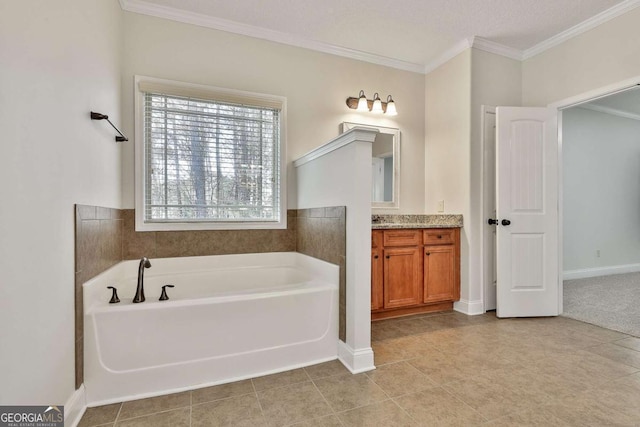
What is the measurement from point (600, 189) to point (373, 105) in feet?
13.5

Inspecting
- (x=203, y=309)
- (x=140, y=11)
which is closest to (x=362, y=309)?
(x=203, y=309)

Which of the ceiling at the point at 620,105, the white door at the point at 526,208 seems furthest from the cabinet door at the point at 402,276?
the ceiling at the point at 620,105

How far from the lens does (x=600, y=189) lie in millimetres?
4875

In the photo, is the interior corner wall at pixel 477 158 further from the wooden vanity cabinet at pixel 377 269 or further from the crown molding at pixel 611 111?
the crown molding at pixel 611 111

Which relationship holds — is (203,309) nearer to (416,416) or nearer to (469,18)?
(416,416)

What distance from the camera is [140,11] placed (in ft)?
8.51

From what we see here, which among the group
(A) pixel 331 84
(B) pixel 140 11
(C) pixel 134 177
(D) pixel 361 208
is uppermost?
(B) pixel 140 11

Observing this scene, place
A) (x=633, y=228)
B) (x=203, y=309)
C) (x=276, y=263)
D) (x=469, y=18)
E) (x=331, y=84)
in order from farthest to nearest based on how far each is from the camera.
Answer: (x=633, y=228), (x=331, y=84), (x=276, y=263), (x=469, y=18), (x=203, y=309)

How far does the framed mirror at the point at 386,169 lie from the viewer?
3.51 m

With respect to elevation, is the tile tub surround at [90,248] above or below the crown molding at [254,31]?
below

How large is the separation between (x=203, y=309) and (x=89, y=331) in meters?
0.57

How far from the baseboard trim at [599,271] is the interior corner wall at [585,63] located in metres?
2.77

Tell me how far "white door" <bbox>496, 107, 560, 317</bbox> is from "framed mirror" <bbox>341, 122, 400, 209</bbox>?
3.30 ft

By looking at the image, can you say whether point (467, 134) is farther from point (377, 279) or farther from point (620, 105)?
point (620, 105)
